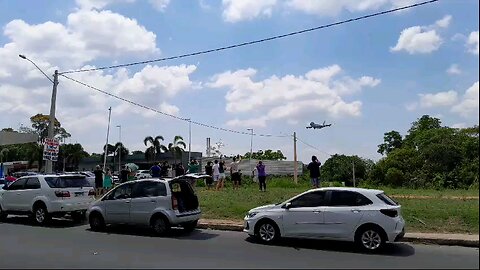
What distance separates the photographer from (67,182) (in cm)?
1577

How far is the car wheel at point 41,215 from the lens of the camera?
15438 millimetres

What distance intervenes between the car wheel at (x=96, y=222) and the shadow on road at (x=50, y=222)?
1260mm

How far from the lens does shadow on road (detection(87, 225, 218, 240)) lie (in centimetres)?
1291

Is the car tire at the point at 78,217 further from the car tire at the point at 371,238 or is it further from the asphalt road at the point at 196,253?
the car tire at the point at 371,238

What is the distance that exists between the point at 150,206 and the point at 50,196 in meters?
4.11

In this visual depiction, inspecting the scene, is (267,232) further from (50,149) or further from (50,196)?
(50,149)

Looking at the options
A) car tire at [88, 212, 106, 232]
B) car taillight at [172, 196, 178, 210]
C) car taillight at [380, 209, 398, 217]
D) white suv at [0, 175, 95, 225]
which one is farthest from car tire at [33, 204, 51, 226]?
car taillight at [380, 209, 398, 217]

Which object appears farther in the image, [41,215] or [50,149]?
[50,149]

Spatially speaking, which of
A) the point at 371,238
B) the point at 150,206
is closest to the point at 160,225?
the point at 150,206

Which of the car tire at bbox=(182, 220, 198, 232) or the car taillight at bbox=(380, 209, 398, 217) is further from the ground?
the car taillight at bbox=(380, 209, 398, 217)

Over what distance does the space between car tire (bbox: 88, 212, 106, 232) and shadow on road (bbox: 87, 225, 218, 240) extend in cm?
16

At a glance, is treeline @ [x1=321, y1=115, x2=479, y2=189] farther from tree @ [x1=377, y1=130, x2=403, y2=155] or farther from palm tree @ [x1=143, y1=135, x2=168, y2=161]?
palm tree @ [x1=143, y1=135, x2=168, y2=161]

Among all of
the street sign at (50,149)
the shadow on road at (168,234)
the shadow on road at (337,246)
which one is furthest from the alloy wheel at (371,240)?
the street sign at (50,149)

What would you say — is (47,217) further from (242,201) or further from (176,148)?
(176,148)
